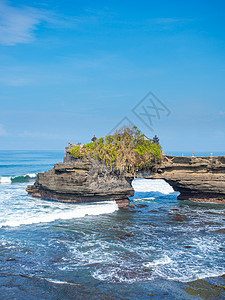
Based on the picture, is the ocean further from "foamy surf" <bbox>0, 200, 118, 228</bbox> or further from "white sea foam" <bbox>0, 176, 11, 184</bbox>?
"white sea foam" <bbox>0, 176, 11, 184</bbox>

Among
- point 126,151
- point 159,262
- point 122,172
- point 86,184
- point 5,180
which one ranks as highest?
point 126,151

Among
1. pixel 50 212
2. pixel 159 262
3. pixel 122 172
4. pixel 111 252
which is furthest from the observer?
pixel 122 172

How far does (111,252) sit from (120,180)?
11801 millimetres

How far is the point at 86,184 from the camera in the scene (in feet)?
78.0

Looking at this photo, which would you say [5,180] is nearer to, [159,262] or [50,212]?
[50,212]

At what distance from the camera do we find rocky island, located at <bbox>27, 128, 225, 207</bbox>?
79.8 ft

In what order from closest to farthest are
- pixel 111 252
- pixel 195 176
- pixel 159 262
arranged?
1. pixel 159 262
2. pixel 111 252
3. pixel 195 176

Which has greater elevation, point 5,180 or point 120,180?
point 120,180

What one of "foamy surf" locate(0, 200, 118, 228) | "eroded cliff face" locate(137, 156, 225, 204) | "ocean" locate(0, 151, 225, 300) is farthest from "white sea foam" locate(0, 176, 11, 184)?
"eroded cliff face" locate(137, 156, 225, 204)

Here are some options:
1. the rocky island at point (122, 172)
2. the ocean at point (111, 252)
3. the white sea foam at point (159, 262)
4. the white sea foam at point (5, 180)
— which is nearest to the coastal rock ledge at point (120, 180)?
the rocky island at point (122, 172)

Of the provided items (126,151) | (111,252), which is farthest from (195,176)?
(111,252)

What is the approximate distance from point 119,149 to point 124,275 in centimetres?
1555

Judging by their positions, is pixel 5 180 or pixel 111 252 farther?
pixel 5 180

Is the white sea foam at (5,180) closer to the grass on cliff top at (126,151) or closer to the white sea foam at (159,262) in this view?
the grass on cliff top at (126,151)
